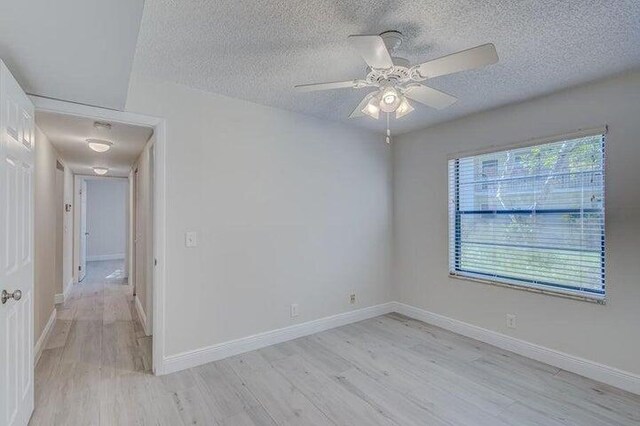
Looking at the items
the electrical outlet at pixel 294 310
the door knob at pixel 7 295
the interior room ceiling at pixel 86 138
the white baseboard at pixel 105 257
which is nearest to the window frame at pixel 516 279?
the electrical outlet at pixel 294 310

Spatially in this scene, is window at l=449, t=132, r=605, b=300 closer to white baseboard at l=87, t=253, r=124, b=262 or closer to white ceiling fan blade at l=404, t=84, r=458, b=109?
white ceiling fan blade at l=404, t=84, r=458, b=109

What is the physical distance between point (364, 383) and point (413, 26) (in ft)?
8.22

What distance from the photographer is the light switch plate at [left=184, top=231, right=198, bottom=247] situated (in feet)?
9.10

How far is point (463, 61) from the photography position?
5.39 feet

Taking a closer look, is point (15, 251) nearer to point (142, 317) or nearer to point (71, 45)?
point (71, 45)

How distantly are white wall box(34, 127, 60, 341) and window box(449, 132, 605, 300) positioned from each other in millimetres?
4244

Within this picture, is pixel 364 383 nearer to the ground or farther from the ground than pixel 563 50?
nearer to the ground

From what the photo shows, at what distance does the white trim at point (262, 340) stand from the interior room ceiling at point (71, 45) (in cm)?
215

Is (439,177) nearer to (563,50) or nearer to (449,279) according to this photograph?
(449,279)

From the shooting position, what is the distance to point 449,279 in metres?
3.65

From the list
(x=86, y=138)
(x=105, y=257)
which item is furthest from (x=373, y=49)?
(x=105, y=257)

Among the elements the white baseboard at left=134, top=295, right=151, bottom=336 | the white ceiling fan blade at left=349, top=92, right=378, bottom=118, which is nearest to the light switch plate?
the white baseboard at left=134, top=295, right=151, bottom=336

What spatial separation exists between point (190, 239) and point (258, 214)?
68 centimetres

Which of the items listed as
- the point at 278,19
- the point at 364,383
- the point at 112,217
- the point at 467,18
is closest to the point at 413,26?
the point at 467,18
